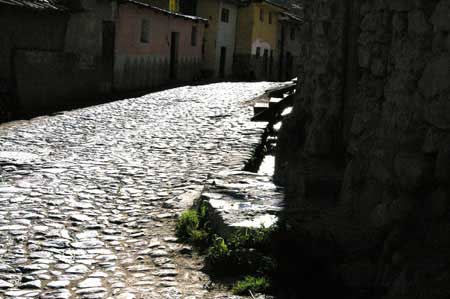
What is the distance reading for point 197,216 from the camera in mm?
5824

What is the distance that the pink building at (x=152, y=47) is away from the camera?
2059 cm

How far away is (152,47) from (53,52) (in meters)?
7.85

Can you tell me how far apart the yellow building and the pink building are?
672 cm

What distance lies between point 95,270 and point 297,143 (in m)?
3.21

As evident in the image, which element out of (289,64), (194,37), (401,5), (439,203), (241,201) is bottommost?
(241,201)

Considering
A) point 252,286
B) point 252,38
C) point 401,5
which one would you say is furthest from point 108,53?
point 252,38

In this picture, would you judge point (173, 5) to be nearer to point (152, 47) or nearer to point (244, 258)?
point (152, 47)

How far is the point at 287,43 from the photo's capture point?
4584cm

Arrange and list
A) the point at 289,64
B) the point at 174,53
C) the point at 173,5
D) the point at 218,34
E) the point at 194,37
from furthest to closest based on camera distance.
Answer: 1. the point at 289,64
2. the point at 218,34
3. the point at 173,5
4. the point at 194,37
5. the point at 174,53

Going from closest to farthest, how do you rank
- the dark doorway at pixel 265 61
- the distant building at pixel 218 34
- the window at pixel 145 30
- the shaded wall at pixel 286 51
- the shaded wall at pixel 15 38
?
the shaded wall at pixel 15 38 → the window at pixel 145 30 → the distant building at pixel 218 34 → the dark doorway at pixel 265 61 → the shaded wall at pixel 286 51

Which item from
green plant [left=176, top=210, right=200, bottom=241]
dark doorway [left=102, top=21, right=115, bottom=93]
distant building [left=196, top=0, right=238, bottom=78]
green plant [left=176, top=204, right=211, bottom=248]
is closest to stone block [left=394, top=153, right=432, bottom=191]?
green plant [left=176, top=204, right=211, bottom=248]

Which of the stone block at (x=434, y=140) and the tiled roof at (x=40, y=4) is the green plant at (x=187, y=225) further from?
the tiled roof at (x=40, y=4)

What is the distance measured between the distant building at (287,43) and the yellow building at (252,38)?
10.7 ft

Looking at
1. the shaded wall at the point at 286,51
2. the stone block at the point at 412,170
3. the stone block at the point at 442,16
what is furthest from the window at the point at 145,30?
the shaded wall at the point at 286,51
